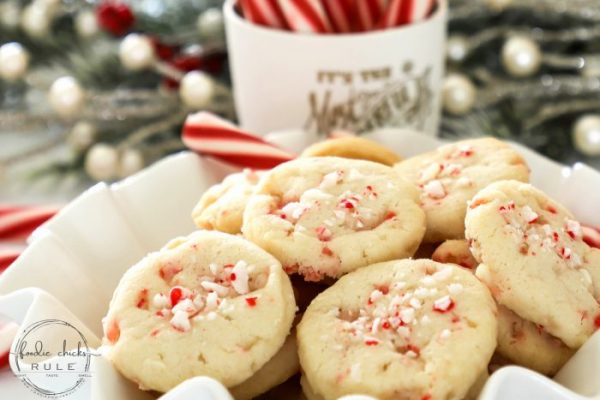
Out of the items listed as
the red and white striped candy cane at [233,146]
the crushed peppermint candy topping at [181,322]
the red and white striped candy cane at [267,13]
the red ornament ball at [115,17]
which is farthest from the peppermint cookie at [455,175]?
the red ornament ball at [115,17]

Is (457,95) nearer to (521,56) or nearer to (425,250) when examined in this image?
(521,56)

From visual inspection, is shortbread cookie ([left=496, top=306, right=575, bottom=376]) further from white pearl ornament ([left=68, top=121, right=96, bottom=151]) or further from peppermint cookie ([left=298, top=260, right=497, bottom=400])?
white pearl ornament ([left=68, top=121, right=96, bottom=151])

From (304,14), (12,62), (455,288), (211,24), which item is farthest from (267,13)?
(455,288)

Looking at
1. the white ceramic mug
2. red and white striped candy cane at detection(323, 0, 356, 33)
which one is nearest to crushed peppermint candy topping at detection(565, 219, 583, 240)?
the white ceramic mug

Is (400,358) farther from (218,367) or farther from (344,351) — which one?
(218,367)

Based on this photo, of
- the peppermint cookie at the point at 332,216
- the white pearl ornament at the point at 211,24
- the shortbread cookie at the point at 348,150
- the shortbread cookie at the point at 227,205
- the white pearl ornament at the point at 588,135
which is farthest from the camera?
the white pearl ornament at the point at 211,24

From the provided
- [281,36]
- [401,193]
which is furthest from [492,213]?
[281,36]

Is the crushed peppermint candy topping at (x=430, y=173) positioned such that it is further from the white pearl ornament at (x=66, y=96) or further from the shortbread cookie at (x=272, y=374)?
the white pearl ornament at (x=66, y=96)
